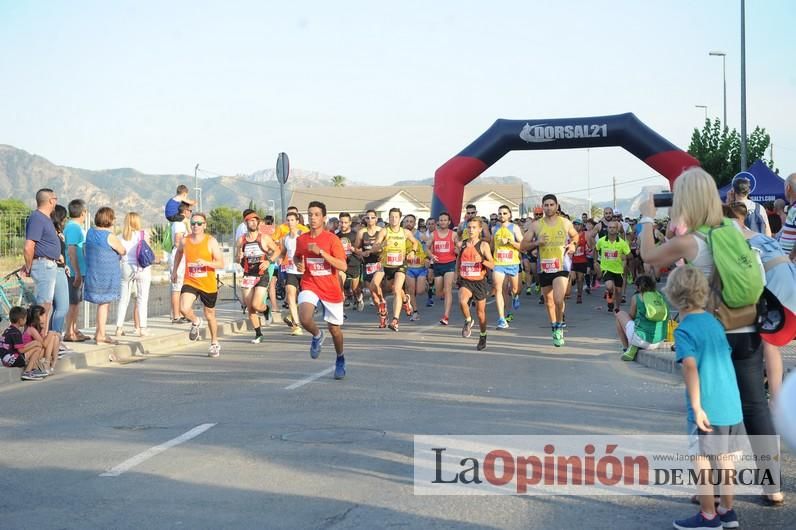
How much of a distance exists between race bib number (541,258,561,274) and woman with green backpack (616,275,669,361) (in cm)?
181

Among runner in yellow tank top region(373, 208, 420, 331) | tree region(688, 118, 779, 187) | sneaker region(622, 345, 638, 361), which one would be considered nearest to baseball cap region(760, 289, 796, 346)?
sneaker region(622, 345, 638, 361)

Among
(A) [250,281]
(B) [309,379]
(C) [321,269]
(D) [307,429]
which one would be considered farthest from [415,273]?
(D) [307,429]

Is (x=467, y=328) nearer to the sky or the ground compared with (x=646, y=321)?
nearer to the ground

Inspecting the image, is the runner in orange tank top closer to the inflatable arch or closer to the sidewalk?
the sidewalk

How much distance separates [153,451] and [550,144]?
23.1m

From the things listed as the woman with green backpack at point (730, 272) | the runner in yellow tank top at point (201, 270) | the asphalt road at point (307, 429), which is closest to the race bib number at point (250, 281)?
the asphalt road at point (307, 429)

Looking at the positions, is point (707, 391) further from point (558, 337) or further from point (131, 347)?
point (131, 347)

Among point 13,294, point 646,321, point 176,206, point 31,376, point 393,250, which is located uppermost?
point 176,206

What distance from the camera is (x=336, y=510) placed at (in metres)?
5.88

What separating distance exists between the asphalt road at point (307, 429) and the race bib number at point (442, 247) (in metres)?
4.28

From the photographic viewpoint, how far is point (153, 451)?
7.61 meters

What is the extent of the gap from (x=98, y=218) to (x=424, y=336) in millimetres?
5410

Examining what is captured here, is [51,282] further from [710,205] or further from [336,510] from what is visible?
[710,205]

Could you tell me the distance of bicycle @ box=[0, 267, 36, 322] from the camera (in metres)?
14.3
